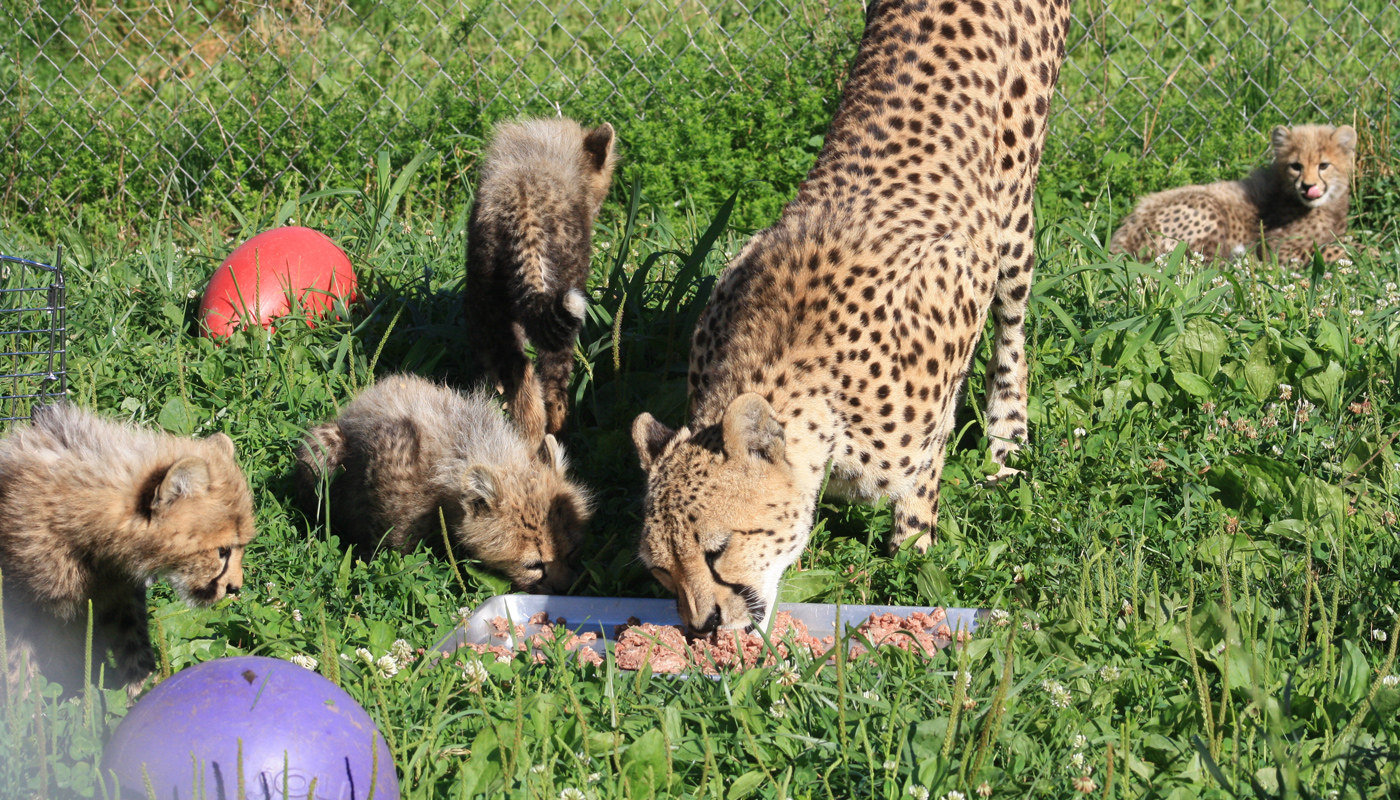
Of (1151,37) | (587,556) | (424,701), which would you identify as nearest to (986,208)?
(587,556)

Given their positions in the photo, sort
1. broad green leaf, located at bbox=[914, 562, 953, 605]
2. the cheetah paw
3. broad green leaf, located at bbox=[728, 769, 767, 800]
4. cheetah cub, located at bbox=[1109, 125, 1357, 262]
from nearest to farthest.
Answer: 1. broad green leaf, located at bbox=[728, 769, 767, 800]
2. broad green leaf, located at bbox=[914, 562, 953, 605]
3. the cheetah paw
4. cheetah cub, located at bbox=[1109, 125, 1357, 262]

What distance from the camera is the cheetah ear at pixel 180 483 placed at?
2983 mm

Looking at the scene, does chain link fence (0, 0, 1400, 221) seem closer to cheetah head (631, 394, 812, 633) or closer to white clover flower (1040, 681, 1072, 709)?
cheetah head (631, 394, 812, 633)

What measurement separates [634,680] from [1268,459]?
224cm

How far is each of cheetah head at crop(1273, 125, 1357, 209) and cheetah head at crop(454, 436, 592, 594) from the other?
485cm

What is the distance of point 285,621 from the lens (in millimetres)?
3289

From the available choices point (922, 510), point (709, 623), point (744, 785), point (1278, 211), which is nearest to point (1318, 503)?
point (922, 510)

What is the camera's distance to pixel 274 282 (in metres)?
4.81

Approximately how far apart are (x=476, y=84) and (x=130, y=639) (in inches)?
185

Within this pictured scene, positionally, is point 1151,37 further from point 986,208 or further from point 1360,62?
point 986,208

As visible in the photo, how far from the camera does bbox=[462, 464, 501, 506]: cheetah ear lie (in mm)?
3699

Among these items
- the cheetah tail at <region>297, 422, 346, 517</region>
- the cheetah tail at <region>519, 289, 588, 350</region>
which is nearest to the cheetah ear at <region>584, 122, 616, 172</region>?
the cheetah tail at <region>519, 289, 588, 350</region>

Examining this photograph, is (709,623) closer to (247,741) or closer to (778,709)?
(778,709)

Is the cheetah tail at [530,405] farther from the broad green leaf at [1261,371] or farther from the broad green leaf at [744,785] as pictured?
the broad green leaf at [1261,371]
